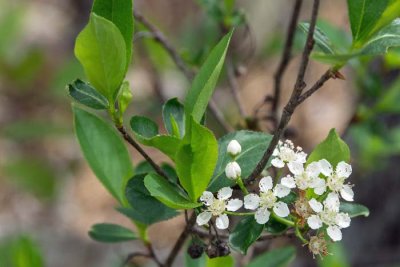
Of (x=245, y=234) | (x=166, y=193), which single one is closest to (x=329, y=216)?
(x=245, y=234)

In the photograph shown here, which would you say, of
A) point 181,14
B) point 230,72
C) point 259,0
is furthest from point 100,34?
point 181,14

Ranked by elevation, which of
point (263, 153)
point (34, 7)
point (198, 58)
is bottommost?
point (263, 153)

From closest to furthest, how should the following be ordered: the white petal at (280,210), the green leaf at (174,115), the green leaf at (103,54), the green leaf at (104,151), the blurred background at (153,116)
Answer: the green leaf at (103,54) → the white petal at (280,210) → the green leaf at (174,115) → the green leaf at (104,151) → the blurred background at (153,116)

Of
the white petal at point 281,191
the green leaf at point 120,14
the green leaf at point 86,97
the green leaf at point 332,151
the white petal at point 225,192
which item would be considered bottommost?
the white petal at point 281,191

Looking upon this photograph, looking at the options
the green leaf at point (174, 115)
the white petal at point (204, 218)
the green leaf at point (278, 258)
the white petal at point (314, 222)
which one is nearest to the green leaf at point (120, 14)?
the green leaf at point (174, 115)

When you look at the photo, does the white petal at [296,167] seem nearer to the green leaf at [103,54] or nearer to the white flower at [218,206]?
the white flower at [218,206]

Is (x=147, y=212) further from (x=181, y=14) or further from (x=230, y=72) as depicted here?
(x=181, y=14)

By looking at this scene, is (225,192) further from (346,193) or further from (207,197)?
(346,193)
